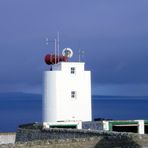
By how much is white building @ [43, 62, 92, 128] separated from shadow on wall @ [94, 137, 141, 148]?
10.5 meters

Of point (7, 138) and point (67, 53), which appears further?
point (7, 138)

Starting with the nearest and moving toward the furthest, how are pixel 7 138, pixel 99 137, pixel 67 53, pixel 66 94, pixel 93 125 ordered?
pixel 99 137 < pixel 93 125 < pixel 66 94 < pixel 67 53 < pixel 7 138

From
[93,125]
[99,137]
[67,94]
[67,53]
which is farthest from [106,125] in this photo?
[99,137]

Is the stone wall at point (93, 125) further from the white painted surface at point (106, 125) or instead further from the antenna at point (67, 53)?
the antenna at point (67, 53)

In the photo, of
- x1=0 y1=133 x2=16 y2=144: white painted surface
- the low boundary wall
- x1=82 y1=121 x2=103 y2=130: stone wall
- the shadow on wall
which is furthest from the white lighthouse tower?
the shadow on wall

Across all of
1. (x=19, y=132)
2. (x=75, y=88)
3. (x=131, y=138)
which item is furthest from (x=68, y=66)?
(x=131, y=138)

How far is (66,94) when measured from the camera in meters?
38.1

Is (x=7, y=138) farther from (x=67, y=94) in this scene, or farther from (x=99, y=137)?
(x=99, y=137)

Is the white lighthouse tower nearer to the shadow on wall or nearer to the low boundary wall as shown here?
the low boundary wall

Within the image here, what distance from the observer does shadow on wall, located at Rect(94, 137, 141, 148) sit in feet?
84.0

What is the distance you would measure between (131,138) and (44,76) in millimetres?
12920

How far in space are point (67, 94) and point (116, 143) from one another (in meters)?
12.3

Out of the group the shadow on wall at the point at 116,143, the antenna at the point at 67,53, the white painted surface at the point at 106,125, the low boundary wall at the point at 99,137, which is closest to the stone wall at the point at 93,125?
the white painted surface at the point at 106,125

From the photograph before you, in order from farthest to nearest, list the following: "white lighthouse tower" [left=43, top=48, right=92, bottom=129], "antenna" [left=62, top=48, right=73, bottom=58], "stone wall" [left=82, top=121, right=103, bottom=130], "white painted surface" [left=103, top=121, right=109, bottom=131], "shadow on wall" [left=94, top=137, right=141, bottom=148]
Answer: "antenna" [left=62, top=48, right=73, bottom=58] → "white lighthouse tower" [left=43, top=48, right=92, bottom=129] → "white painted surface" [left=103, top=121, right=109, bottom=131] → "stone wall" [left=82, top=121, right=103, bottom=130] → "shadow on wall" [left=94, top=137, right=141, bottom=148]
